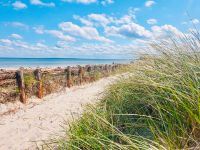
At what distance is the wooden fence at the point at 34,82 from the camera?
29.2 ft

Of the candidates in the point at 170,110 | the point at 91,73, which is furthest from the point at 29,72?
the point at 170,110

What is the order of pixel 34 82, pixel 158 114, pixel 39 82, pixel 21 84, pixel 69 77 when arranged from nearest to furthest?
pixel 158 114 → pixel 21 84 → pixel 34 82 → pixel 39 82 → pixel 69 77

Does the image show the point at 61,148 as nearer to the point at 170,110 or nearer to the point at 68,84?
the point at 170,110

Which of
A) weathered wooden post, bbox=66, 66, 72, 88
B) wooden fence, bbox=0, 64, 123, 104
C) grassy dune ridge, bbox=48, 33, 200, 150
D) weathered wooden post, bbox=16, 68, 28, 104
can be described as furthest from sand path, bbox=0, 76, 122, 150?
weathered wooden post, bbox=66, 66, 72, 88

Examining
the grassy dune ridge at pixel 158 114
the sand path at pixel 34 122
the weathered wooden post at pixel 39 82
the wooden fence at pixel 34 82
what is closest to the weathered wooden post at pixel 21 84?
the wooden fence at pixel 34 82

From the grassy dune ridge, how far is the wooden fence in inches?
217

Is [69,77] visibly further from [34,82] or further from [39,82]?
[34,82]

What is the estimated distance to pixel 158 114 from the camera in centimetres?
301

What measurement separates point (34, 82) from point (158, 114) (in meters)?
7.60

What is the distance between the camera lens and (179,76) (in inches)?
119

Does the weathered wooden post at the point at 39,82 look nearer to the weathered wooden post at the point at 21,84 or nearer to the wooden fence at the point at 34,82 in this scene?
the wooden fence at the point at 34,82

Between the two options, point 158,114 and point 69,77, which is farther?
point 69,77

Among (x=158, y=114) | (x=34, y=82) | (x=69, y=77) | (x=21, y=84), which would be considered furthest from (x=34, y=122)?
(x=69, y=77)

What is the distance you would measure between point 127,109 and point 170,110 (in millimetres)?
1046
